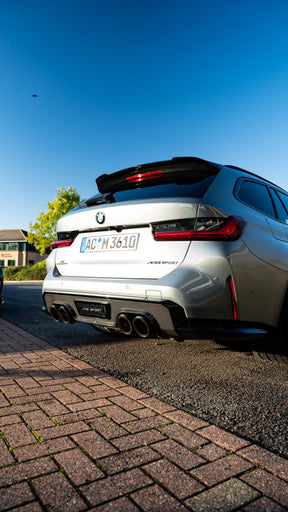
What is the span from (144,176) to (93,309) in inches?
49.8

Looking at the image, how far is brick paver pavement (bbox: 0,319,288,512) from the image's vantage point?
4.96 feet

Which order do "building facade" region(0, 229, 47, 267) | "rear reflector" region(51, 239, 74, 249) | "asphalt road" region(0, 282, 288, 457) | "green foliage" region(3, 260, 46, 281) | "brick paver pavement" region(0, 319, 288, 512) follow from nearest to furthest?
1. "brick paver pavement" region(0, 319, 288, 512)
2. "asphalt road" region(0, 282, 288, 457)
3. "rear reflector" region(51, 239, 74, 249)
4. "green foliage" region(3, 260, 46, 281)
5. "building facade" region(0, 229, 47, 267)

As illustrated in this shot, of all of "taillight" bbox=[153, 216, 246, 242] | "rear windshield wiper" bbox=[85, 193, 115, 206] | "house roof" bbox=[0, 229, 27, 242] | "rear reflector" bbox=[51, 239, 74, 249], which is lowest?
"rear reflector" bbox=[51, 239, 74, 249]

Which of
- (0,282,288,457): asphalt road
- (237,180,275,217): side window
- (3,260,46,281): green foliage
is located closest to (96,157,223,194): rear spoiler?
(237,180,275,217): side window

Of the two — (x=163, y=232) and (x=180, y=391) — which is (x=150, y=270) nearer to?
(x=163, y=232)

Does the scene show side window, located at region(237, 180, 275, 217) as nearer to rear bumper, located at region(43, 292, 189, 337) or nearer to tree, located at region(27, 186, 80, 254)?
rear bumper, located at region(43, 292, 189, 337)

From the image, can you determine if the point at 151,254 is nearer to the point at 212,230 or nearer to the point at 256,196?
the point at 212,230

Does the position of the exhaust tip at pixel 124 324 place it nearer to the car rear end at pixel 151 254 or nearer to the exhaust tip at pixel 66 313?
the car rear end at pixel 151 254

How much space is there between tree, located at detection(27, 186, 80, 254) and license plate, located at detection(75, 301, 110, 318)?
109ft

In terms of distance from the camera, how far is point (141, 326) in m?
2.88

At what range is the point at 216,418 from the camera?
2.38m

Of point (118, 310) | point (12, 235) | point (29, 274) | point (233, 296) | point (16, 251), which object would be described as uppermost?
point (12, 235)

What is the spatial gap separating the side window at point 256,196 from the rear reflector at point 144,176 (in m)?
0.70

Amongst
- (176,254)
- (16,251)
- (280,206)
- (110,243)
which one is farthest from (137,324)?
(16,251)
